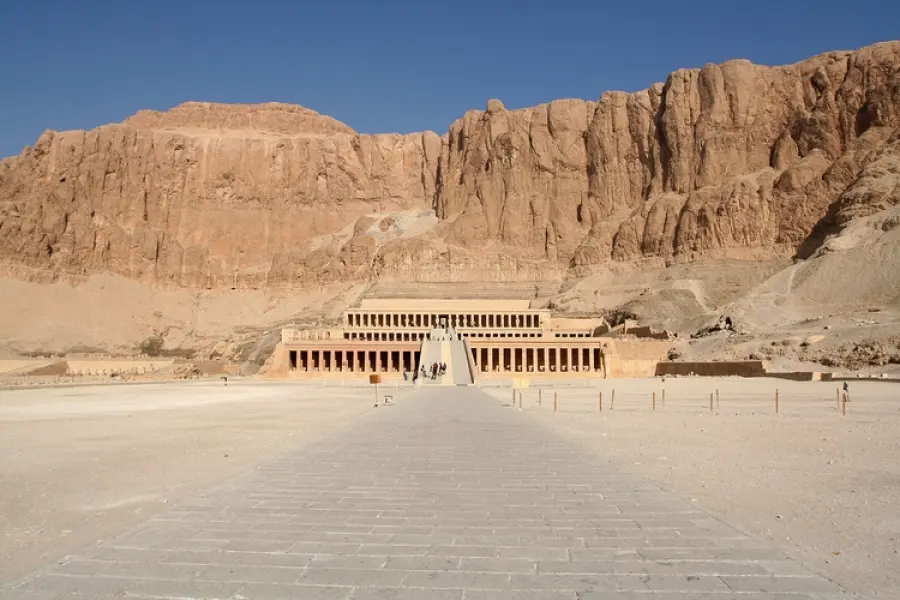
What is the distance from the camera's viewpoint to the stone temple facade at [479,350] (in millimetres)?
77500

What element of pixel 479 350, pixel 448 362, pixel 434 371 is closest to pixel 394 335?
pixel 479 350

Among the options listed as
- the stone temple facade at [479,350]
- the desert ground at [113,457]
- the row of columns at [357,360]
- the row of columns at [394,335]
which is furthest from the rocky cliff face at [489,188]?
the desert ground at [113,457]

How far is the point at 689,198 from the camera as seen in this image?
12400 centimetres

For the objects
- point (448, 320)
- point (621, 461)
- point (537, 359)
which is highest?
point (448, 320)

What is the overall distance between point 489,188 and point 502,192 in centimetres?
256

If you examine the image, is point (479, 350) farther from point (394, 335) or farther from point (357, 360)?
point (394, 335)

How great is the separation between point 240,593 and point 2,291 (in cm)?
13469

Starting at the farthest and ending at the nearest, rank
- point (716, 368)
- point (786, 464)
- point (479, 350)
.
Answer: point (479, 350) < point (716, 368) < point (786, 464)

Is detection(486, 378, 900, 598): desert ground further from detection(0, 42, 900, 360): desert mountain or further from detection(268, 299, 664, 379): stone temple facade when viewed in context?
detection(0, 42, 900, 360): desert mountain

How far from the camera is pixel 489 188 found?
14500 centimetres

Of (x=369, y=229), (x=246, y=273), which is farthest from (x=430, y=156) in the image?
(x=246, y=273)

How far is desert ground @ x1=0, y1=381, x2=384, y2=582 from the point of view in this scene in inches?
394

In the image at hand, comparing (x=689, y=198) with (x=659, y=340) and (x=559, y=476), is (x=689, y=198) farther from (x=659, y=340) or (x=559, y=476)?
(x=559, y=476)

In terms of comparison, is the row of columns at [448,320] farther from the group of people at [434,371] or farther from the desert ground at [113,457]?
the desert ground at [113,457]
